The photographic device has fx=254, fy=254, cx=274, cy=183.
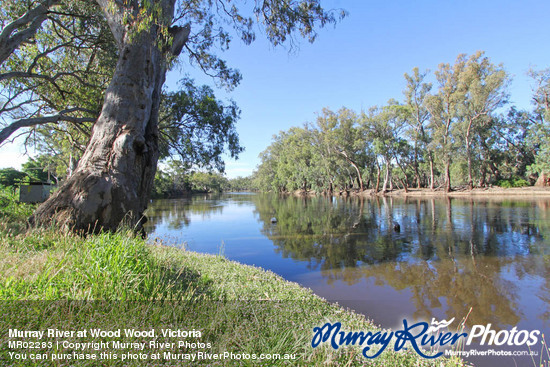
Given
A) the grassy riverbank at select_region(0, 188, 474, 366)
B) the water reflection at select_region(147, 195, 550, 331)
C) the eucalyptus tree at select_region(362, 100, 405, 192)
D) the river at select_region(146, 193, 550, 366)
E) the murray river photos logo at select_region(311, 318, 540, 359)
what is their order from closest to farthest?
1. the grassy riverbank at select_region(0, 188, 474, 366)
2. the murray river photos logo at select_region(311, 318, 540, 359)
3. the river at select_region(146, 193, 550, 366)
4. the water reflection at select_region(147, 195, 550, 331)
5. the eucalyptus tree at select_region(362, 100, 405, 192)

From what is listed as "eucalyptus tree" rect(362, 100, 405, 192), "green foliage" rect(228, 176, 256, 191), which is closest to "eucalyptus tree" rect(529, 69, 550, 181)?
"eucalyptus tree" rect(362, 100, 405, 192)

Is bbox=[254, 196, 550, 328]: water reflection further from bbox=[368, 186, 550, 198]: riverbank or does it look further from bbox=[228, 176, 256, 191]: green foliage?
bbox=[228, 176, 256, 191]: green foliage

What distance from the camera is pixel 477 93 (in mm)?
31016

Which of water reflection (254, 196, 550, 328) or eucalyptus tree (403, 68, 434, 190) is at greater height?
eucalyptus tree (403, 68, 434, 190)

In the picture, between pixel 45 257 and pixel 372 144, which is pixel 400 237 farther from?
pixel 372 144

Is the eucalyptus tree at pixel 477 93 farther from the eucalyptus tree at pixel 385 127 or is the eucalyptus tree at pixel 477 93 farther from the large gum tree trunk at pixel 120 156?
the large gum tree trunk at pixel 120 156

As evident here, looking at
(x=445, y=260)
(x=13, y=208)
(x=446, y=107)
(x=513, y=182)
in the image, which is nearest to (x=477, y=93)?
(x=446, y=107)

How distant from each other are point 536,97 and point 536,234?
109 ft

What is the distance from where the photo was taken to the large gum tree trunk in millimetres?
5535

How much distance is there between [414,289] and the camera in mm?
6262

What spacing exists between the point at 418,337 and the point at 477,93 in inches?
1474

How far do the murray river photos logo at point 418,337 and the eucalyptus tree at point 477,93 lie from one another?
36009mm

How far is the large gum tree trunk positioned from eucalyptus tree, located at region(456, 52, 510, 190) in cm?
3730

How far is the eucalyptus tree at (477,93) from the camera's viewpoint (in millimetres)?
30484
